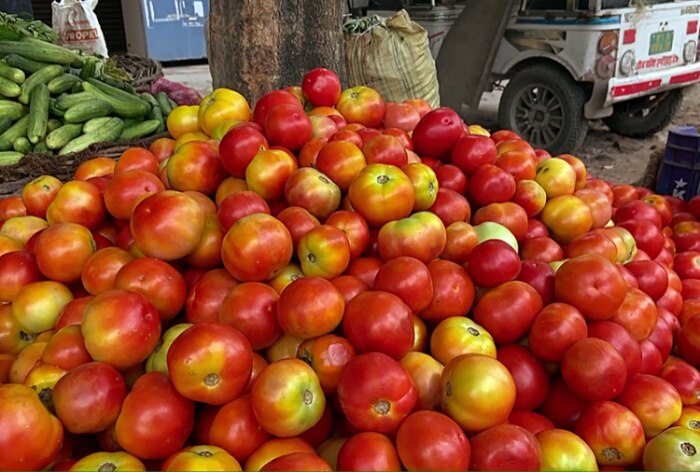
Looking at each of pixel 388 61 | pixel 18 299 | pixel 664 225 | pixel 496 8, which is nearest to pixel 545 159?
pixel 664 225

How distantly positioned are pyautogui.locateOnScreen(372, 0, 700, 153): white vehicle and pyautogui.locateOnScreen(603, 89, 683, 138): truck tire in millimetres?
18

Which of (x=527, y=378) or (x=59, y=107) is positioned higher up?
(x=59, y=107)

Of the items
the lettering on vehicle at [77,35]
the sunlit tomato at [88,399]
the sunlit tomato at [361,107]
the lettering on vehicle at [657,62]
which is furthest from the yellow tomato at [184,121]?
the lettering on vehicle at [657,62]

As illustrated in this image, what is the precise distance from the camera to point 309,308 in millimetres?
1292

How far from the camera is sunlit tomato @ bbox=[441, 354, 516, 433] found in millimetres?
1199

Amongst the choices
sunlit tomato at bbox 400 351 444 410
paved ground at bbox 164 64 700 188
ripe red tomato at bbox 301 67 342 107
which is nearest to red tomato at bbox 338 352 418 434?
sunlit tomato at bbox 400 351 444 410

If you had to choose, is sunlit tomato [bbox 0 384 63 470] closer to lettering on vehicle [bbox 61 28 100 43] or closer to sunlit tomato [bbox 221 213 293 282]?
sunlit tomato [bbox 221 213 293 282]

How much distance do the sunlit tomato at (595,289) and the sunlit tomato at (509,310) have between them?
3.3 inches

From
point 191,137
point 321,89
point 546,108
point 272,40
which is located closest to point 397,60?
point 272,40

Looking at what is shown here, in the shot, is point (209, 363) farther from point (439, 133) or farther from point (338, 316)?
point (439, 133)

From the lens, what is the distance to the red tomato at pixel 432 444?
1.08 meters

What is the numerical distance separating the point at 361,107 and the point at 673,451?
155cm

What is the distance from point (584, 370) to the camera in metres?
1.30

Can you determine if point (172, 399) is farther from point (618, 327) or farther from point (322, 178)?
point (618, 327)
